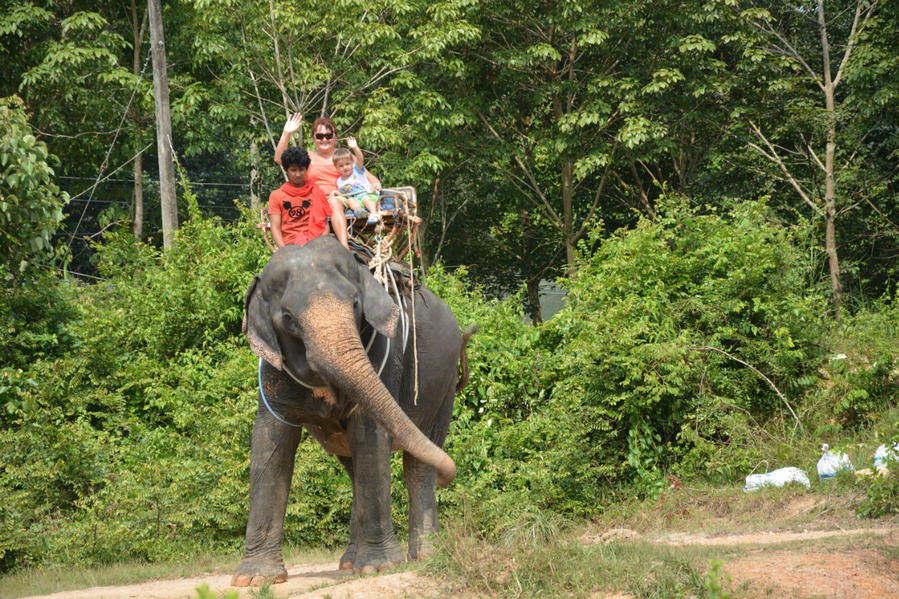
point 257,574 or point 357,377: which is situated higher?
point 357,377

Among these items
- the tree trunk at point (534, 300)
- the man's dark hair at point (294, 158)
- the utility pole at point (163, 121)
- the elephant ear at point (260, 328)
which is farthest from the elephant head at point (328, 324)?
the tree trunk at point (534, 300)

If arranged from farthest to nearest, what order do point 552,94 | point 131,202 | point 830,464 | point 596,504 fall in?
1. point 131,202
2. point 552,94
3. point 596,504
4. point 830,464

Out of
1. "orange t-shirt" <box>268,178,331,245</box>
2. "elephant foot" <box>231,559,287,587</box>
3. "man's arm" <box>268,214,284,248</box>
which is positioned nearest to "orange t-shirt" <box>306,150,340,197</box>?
"orange t-shirt" <box>268,178,331,245</box>

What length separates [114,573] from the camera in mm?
8031

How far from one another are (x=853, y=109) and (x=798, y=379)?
7.19 metres

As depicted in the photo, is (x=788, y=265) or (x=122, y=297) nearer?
(x=788, y=265)

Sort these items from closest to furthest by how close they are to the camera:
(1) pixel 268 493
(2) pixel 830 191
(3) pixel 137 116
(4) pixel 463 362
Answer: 1. (1) pixel 268 493
2. (4) pixel 463 362
3. (2) pixel 830 191
4. (3) pixel 137 116

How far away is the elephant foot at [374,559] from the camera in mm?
6586

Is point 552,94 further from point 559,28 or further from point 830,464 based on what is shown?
point 830,464

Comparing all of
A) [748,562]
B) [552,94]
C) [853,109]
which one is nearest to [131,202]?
[552,94]

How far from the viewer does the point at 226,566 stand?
831 centimetres

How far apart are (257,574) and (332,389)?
1.30 meters

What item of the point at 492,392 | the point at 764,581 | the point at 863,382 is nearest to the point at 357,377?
the point at 764,581

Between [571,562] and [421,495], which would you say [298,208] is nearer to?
[421,495]
